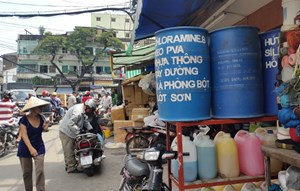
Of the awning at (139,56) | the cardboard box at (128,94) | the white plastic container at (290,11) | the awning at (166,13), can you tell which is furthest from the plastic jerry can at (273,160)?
the cardboard box at (128,94)

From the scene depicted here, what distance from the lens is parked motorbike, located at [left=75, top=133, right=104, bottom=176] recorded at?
6.35 m

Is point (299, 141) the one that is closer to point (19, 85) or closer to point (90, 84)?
point (19, 85)

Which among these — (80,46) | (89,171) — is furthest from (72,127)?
(80,46)

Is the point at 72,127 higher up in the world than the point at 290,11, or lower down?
lower down

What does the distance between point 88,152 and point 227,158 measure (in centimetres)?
435

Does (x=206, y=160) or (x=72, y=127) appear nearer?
(x=206, y=160)

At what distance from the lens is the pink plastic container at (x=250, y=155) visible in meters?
2.69

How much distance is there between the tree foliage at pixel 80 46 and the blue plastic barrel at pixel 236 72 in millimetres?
37909

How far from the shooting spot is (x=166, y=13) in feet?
15.4

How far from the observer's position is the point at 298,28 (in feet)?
6.73

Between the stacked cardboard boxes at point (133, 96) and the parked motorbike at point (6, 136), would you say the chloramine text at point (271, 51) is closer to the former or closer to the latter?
the parked motorbike at point (6, 136)

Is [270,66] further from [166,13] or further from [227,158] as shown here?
[166,13]

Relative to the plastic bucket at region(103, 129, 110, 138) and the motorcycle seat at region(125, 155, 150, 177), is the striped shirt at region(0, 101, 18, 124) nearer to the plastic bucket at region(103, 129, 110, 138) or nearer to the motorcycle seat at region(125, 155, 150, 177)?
the plastic bucket at region(103, 129, 110, 138)

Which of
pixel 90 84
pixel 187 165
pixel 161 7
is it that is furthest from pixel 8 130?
pixel 90 84
